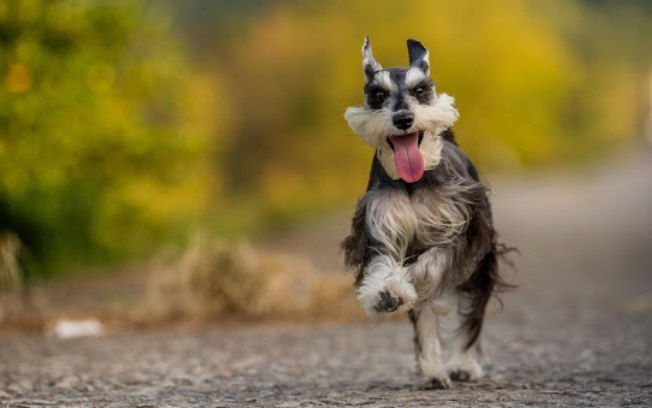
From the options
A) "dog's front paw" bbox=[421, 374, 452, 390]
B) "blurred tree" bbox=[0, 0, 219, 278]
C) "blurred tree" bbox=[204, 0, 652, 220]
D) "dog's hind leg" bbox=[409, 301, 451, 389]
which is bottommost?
"dog's front paw" bbox=[421, 374, 452, 390]

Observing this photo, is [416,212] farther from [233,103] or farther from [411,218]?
[233,103]

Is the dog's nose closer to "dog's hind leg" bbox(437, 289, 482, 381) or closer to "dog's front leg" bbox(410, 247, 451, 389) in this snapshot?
"dog's front leg" bbox(410, 247, 451, 389)

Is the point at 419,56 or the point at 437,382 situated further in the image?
the point at 437,382

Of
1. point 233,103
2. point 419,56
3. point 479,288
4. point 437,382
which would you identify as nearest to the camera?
point 419,56

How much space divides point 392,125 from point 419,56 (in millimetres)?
623

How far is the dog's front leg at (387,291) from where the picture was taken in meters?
7.05

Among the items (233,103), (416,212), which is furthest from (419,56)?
(233,103)

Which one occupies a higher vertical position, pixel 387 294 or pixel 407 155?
pixel 407 155

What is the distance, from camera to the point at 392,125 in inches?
280

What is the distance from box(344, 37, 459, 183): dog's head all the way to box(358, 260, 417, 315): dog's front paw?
21.6 inches

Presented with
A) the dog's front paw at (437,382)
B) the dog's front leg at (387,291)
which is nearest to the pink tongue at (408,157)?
the dog's front leg at (387,291)

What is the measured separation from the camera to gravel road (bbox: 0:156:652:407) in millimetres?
7633

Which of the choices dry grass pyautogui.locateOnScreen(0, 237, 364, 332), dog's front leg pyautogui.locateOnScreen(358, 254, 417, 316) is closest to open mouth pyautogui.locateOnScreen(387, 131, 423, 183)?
dog's front leg pyautogui.locateOnScreen(358, 254, 417, 316)

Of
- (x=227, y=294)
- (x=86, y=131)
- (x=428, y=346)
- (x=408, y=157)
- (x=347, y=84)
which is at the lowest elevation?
(x=428, y=346)
